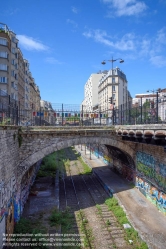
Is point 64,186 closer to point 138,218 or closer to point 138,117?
point 138,218

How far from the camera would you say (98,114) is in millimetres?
20281

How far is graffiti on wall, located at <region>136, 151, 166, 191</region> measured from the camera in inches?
553

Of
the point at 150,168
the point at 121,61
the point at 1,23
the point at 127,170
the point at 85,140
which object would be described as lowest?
the point at 127,170

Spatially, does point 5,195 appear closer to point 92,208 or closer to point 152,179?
point 92,208

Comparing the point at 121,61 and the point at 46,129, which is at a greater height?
the point at 121,61

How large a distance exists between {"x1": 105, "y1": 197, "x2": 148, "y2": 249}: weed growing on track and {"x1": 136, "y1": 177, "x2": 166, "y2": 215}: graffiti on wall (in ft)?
8.89

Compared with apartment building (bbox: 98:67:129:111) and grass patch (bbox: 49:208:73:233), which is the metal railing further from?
apartment building (bbox: 98:67:129:111)

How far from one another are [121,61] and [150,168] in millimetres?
13645

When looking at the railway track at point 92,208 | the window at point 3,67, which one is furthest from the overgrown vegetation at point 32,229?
the window at point 3,67

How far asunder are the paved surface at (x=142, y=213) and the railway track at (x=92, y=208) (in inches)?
44.6

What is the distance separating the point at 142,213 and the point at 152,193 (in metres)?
2.12

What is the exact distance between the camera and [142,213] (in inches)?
559

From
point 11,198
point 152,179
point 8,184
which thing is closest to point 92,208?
point 152,179

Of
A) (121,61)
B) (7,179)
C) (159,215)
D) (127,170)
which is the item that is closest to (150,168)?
(159,215)
